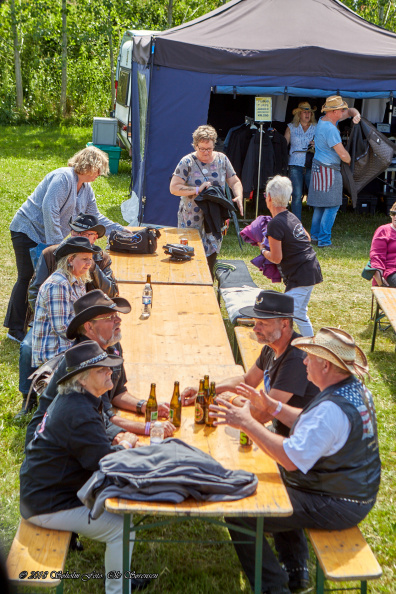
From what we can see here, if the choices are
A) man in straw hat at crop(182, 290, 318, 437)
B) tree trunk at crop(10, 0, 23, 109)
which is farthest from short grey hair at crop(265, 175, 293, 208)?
tree trunk at crop(10, 0, 23, 109)

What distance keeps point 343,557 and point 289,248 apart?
3.04 meters

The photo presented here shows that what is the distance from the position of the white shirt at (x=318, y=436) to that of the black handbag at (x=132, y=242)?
12.7 feet

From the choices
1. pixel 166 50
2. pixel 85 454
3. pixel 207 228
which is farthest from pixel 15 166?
pixel 85 454

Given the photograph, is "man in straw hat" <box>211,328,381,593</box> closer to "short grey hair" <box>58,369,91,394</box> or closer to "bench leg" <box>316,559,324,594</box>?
"bench leg" <box>316,559,324,594</box>

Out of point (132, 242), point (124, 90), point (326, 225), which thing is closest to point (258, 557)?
point (132, 242)

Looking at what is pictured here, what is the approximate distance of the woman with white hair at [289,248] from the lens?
217 inches

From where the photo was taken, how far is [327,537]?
311 cm

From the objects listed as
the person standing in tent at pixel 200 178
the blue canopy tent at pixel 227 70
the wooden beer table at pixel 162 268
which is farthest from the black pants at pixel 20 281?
the blue canopy tent at pixel 227 70

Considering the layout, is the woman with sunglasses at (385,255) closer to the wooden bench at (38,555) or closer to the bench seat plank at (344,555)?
the bench seat plank at (344,555)

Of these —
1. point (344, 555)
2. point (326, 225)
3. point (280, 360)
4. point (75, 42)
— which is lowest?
point (326, 225)

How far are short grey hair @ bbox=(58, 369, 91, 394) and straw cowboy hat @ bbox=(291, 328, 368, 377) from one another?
1.00 metres

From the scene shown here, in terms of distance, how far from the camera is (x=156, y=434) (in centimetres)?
323

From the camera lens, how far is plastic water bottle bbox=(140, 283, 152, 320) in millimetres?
5125

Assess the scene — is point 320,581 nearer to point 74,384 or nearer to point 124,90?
point 74,384
